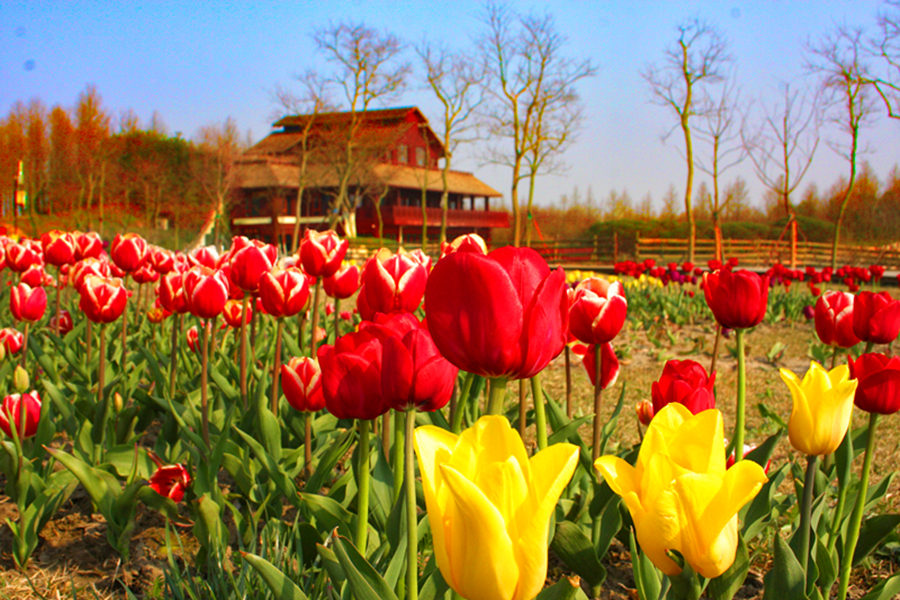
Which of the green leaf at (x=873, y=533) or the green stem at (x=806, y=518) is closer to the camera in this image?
the green stem at (x=806, y=518)

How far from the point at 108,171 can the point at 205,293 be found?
33.2 meters

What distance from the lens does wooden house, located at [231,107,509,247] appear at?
110 ft

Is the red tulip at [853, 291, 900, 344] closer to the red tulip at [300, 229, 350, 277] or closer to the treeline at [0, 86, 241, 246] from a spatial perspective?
the red tulip at [300, 229, 350, 277]

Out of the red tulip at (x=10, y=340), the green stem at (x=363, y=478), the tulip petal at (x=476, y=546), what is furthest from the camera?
the red tulip at (x=10, y=340)

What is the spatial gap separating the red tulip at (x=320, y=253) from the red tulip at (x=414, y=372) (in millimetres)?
1353

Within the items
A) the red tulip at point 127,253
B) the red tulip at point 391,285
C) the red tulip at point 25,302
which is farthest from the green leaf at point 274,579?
the red tulip at point 127,253

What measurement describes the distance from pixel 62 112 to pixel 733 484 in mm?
42448

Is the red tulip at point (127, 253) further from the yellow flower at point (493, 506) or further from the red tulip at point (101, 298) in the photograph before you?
the yellow flower at point (493, 506)

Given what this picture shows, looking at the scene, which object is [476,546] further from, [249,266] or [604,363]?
[249,266]

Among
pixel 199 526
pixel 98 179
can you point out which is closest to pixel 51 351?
pixel 199 526

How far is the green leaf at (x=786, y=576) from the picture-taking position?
4.06 ft

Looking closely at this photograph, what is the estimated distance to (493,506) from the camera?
1.99ft

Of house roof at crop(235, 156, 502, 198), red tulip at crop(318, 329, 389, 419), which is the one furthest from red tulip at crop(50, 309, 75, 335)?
house roof at crop(235, 156, 502, 198)

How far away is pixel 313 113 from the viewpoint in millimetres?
29375
